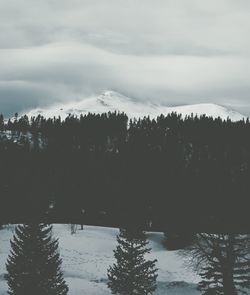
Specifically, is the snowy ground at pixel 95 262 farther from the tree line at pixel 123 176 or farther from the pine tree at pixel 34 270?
the pine tree at pixel 34 270

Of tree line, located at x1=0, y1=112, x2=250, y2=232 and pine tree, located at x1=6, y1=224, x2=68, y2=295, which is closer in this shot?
pine tree, located at x1=6, y1=224, x2=68, y2=295

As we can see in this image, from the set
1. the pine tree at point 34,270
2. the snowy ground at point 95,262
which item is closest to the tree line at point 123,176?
the pine tree at point 34,270

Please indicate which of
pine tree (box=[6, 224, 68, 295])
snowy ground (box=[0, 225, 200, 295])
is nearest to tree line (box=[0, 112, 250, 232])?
pine tree (box=[6, 224, 68, 295])

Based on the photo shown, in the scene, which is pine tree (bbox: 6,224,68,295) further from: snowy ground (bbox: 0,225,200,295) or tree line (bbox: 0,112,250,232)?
snowy ground (bbox: 0,225,200,295)

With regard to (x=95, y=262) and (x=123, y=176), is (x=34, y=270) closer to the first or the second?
(x=95, y=262)

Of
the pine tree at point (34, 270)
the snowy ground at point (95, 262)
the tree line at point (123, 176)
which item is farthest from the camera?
the tree line at point (123, 176)

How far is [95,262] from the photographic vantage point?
208 ft

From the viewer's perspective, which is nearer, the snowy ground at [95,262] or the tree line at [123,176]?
the snowy ground at [95,262]

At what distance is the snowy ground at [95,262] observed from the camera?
50312 mm

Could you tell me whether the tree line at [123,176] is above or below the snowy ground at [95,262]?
above

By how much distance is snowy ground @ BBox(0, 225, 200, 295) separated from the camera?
50.3 m

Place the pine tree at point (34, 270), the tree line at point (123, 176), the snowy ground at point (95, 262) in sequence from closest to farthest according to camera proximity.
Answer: the pine tree at point (34, 270)
the snowy ground at point (95, 262)
the tree line at point (123, 176)

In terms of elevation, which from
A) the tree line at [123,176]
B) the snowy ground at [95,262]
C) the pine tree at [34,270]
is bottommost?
the snowy ground at [95,262]

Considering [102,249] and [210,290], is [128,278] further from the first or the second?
[102,249]
